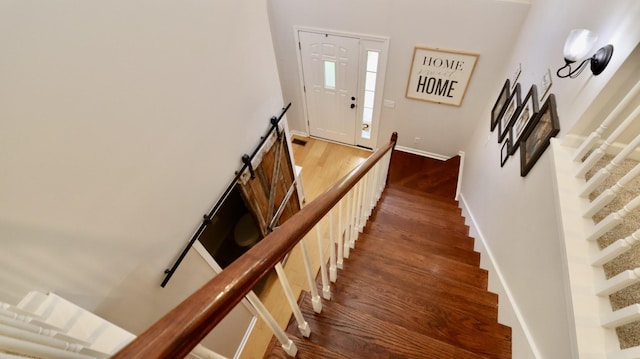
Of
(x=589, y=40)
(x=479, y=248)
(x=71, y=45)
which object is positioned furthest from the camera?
(x=479, y=248)

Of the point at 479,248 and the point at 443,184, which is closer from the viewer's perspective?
the point at 479,248

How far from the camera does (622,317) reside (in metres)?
0.96

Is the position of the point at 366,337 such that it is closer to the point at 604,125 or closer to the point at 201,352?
the point at 201,352

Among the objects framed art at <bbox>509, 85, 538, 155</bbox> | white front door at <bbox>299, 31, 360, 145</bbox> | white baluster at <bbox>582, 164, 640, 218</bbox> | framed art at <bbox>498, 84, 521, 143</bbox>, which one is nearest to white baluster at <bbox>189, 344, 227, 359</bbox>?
white baluster at <bbox>582, 164, 640, 218</bbox>

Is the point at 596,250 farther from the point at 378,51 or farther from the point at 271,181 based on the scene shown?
the point at 378,51

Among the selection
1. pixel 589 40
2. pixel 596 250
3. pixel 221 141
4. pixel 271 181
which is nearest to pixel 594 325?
pixel 596 250

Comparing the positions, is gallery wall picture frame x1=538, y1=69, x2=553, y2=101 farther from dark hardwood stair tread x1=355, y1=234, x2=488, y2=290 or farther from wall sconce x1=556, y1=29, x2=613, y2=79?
dark hardwood stair tread x1=355, y1=234, x2=488, y2=290

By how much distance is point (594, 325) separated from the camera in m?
1.06

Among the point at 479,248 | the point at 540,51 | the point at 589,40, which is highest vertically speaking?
the point at 589,40

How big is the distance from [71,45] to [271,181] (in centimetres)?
207

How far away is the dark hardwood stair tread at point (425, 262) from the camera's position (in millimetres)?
1986

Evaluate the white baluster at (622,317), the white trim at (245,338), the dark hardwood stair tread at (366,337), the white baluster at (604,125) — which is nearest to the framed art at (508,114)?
the white baluster at (604,125)

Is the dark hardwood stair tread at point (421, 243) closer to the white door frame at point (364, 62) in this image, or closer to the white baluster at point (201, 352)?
the white baluster at point (201, 352)

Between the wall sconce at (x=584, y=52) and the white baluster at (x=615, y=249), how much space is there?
870mm
